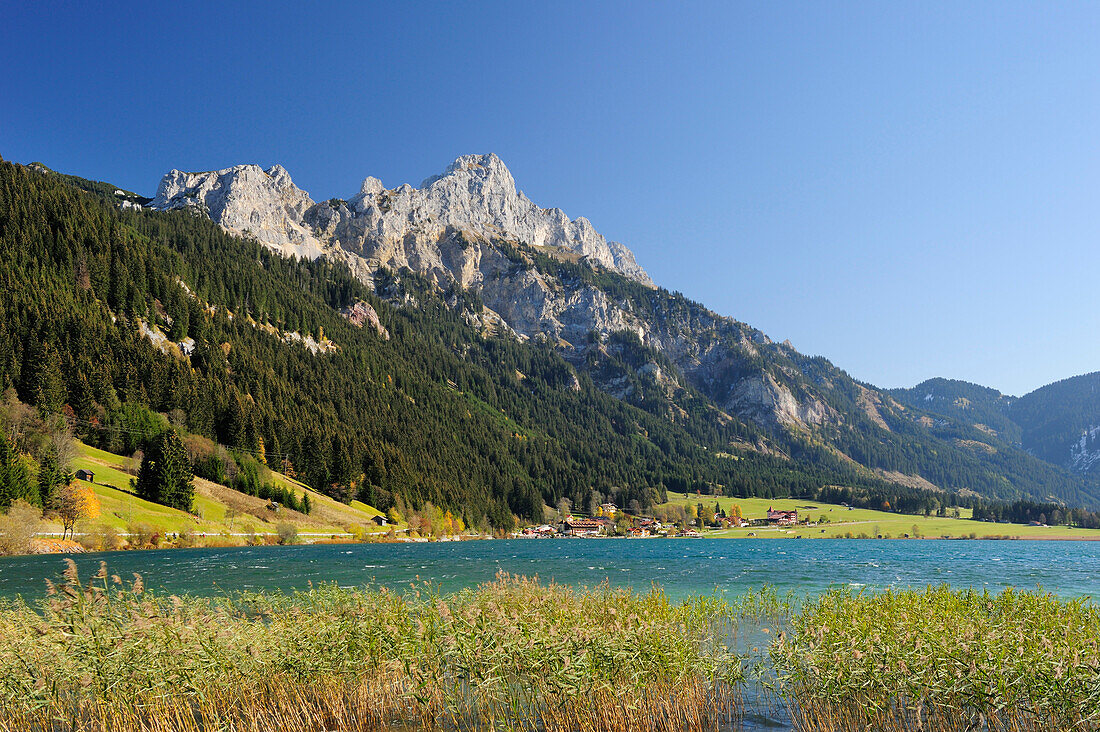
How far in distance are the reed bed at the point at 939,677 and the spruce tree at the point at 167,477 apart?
105417mm

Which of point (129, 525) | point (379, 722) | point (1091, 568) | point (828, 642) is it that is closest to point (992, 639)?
point (828, 642)

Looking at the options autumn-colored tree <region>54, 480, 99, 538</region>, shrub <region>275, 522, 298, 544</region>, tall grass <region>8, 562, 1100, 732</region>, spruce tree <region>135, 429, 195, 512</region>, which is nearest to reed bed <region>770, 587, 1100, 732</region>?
tall grass <region>8, 562, 1100, 732</region>

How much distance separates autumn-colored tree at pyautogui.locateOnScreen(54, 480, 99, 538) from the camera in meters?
76.9

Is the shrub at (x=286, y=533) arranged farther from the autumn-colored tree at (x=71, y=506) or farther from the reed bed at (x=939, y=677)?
the reed bed at (x=939, y=677)

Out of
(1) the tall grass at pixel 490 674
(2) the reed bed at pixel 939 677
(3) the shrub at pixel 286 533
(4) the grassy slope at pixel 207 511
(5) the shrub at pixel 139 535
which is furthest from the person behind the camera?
(3) the shrub at pixel 286 533

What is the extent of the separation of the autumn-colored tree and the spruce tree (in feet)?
44.9

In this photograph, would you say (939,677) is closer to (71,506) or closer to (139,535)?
(71,506)

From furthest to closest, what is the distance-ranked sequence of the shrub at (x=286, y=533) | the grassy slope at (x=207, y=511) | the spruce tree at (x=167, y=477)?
the shrub at (x=286, y=533)
the spruce tree at (x=167, y=477)
the grassy slope at (x=207, y=511)

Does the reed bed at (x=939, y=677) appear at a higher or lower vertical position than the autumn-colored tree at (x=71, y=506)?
higher

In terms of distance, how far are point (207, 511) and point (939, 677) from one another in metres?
111

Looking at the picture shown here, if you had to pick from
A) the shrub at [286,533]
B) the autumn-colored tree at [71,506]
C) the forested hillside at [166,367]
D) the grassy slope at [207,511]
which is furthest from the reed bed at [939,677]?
the forested hillside at [166,367]

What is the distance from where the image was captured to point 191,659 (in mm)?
12469

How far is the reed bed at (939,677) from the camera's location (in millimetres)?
11617

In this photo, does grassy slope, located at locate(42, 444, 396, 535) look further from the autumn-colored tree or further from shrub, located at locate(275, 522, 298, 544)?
shrub, located at locate(275, 522, 298, 544)
